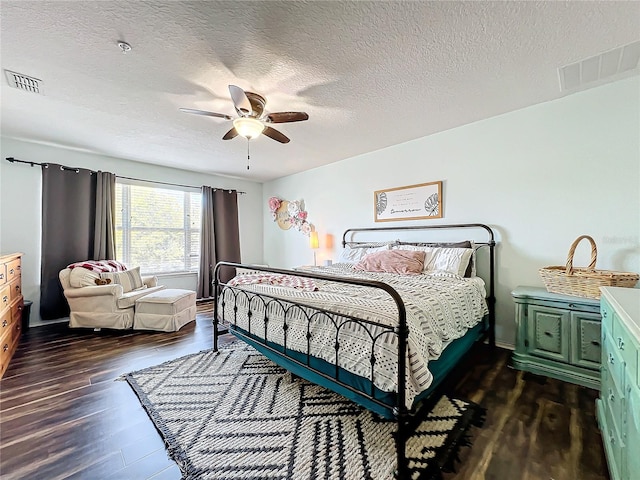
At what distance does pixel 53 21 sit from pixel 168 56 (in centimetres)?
59

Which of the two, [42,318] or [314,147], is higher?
[314,147]

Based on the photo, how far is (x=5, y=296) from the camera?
2.66 metres

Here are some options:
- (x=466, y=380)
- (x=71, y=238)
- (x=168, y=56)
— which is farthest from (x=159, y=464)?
(x=71, y=238)

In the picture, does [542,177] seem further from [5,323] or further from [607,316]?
[5,323]

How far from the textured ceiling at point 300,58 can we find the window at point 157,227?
1512mm

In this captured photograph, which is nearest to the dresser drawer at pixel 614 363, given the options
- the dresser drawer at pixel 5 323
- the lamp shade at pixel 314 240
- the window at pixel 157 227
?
the lamp shade at pixel 314 240

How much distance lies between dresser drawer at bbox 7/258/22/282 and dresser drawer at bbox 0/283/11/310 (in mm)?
104

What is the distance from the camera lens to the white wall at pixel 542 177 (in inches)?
88.8

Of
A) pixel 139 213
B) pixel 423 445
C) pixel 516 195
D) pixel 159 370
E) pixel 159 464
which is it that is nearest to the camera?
pixel 159 464

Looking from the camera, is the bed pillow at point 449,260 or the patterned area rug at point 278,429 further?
the bed pillow at point 449,260

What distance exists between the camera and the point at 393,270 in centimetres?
291

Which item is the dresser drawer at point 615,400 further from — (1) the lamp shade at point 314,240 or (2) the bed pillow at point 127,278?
(2) the bed pillow at point 127,278

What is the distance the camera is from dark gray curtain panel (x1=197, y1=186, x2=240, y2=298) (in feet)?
16.8

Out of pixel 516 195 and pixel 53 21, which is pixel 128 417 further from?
pixel 516 195
